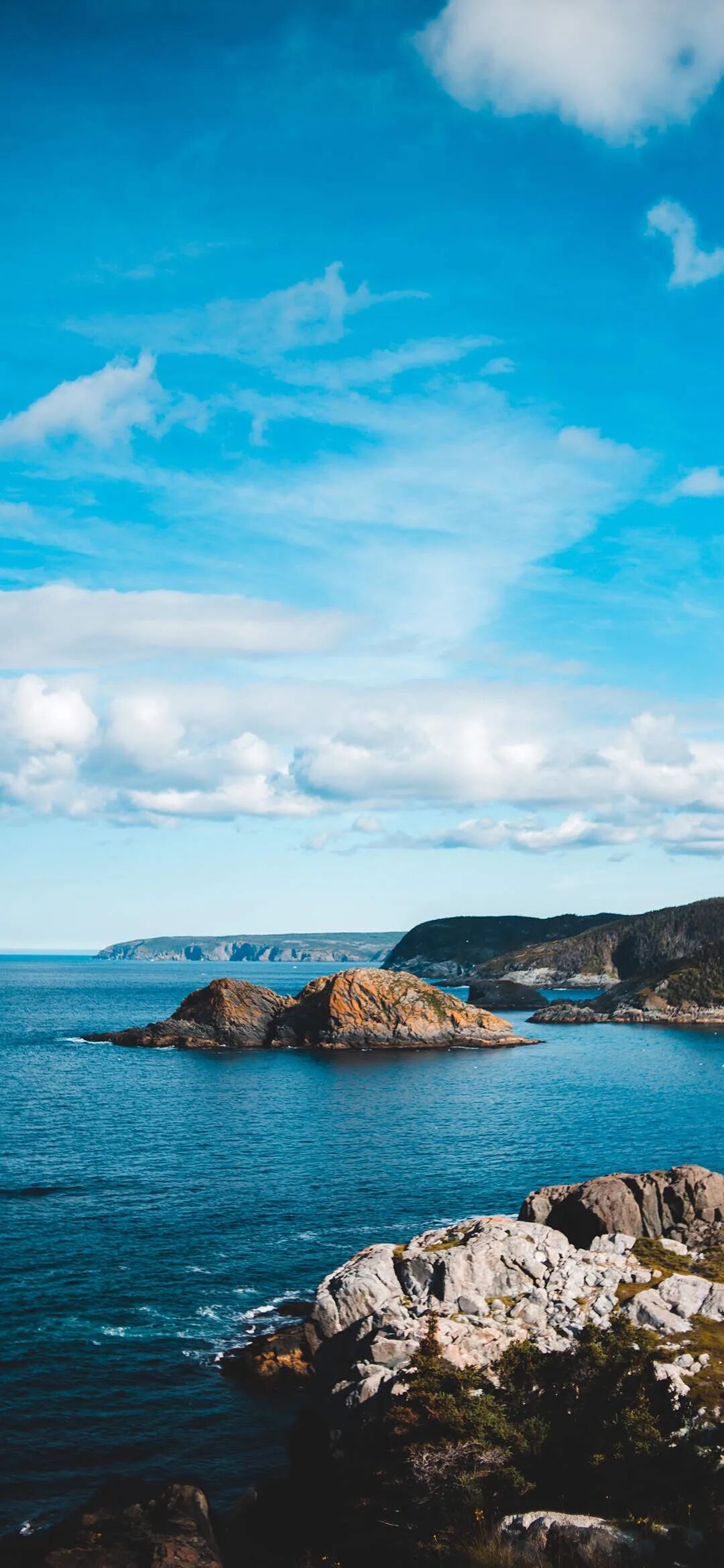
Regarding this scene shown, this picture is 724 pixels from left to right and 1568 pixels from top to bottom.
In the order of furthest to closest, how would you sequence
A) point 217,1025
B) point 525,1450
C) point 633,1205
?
point 217,1025 < point 633,1205 < point 525,1450

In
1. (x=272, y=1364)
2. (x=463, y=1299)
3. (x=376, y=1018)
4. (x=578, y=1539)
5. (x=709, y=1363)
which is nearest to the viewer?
(x=578, y=1539)

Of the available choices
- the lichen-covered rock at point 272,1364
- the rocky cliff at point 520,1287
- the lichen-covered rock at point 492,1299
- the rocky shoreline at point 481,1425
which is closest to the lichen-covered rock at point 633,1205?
the rocky cliff at point 520,1287

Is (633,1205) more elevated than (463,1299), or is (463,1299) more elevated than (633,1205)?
(633,1205)

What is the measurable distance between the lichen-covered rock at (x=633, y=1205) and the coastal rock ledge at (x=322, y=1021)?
115 m

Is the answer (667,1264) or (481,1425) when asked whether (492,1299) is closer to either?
(667,1264)

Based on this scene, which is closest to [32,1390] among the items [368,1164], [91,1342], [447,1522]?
[91,1342]

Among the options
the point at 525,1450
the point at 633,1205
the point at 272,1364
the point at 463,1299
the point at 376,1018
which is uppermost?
the point at 633,1205

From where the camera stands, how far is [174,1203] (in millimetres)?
70500

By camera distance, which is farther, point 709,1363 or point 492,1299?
point 492,1299

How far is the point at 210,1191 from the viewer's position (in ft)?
243

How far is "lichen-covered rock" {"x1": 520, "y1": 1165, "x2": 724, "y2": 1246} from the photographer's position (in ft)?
165

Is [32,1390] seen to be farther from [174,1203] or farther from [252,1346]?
[174,1203]

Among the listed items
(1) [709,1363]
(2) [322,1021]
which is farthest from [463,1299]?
(2) [322,1021]

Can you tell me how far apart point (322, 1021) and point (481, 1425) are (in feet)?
449
